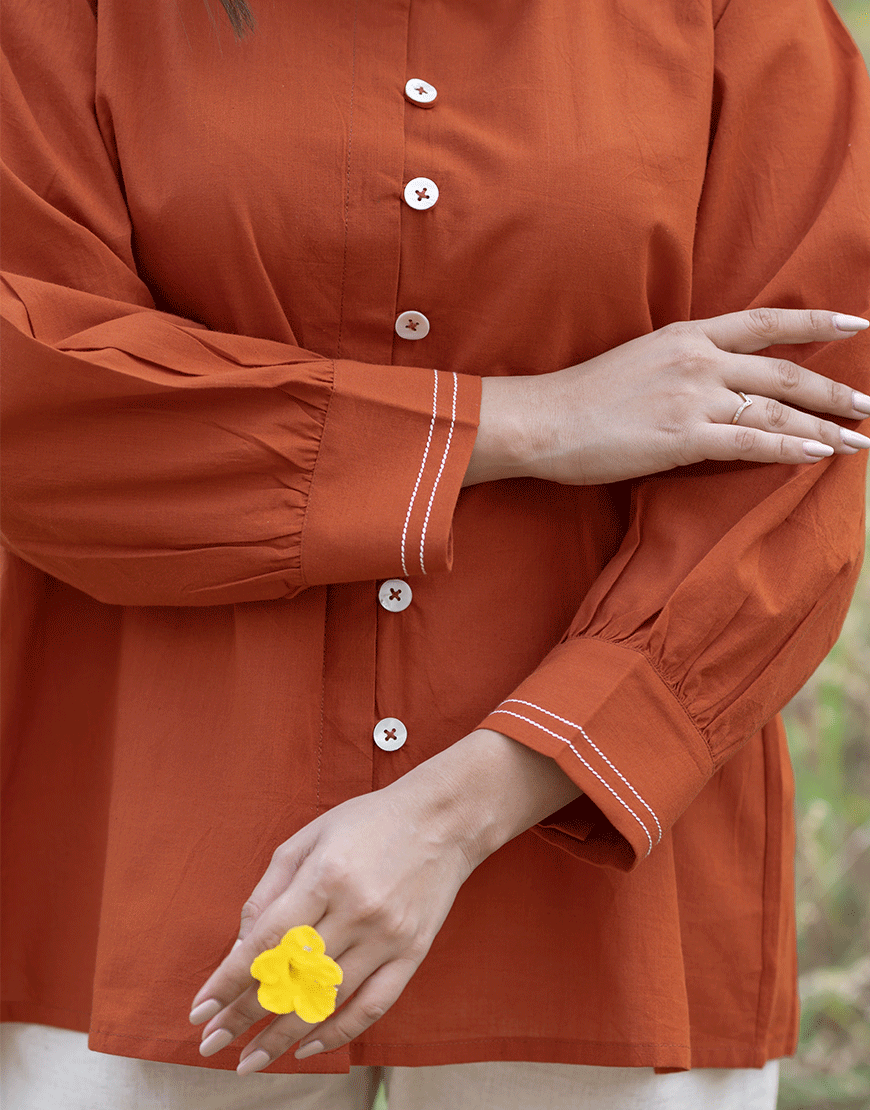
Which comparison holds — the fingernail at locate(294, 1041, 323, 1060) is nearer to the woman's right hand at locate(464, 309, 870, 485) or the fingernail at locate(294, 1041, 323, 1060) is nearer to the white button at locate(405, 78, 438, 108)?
the woman's right hand at locate(464, 309, 870, 485)

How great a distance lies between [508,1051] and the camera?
3.20 ft

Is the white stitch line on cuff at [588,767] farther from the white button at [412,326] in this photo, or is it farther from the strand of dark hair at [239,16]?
the strand of dark hair at [239,16]

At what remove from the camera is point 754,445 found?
92 cm

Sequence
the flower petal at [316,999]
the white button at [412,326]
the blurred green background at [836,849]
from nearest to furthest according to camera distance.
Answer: the flower petal at [316,999] < the white button at [412,326] < the blurred green background at [836,849]

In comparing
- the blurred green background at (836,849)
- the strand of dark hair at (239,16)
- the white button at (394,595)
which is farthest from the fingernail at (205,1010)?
the blurred green background at (836,849)

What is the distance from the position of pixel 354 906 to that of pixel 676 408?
51cm

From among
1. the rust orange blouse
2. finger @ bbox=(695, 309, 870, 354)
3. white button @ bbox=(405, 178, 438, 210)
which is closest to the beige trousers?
the rust orange blouse

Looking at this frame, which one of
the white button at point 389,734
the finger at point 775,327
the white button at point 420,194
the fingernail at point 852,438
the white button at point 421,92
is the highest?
the white button at point 421,92

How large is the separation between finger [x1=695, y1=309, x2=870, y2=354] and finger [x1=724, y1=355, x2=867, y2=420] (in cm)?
2

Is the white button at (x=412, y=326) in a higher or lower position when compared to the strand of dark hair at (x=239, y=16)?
lower

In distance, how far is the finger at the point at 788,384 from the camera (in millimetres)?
946

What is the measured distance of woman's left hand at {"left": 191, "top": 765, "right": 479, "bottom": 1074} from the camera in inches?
31.0

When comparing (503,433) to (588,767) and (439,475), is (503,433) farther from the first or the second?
(588,767)

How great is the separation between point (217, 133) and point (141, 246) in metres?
0.13
